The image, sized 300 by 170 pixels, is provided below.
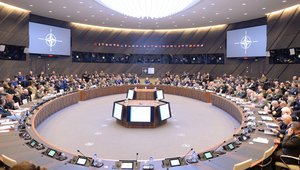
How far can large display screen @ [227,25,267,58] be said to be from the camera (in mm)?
16300

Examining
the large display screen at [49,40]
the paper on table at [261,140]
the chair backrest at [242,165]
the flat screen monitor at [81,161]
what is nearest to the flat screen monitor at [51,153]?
the flat screen monitor at [81,161]

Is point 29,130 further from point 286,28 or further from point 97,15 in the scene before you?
point 286,28

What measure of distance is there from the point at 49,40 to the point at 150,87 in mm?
8205

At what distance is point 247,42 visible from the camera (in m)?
17.4

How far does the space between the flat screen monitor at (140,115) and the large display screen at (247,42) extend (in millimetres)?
11454

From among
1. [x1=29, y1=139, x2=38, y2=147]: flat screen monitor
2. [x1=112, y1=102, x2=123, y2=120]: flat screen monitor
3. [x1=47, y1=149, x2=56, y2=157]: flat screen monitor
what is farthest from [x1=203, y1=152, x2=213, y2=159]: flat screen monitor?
[x1=112, y1=102, x2=123, y2=120]: flat screen monitor

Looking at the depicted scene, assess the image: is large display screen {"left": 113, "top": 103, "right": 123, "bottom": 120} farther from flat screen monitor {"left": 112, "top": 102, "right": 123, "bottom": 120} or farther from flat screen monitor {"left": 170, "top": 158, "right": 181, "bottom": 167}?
flat screen monitor {"left": 170, "top": 158, "right": 181, "bottom": 167}

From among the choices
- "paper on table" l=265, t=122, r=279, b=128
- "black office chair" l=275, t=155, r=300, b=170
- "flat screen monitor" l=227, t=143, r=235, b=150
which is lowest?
"black office chair" l=275, t=155, r=300, b=170

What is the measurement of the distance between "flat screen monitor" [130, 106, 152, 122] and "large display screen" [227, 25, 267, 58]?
1145 centimetres

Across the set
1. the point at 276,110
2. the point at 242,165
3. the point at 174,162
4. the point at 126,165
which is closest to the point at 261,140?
the point at 242,165

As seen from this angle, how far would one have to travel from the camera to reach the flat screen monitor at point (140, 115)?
8125 millimetres

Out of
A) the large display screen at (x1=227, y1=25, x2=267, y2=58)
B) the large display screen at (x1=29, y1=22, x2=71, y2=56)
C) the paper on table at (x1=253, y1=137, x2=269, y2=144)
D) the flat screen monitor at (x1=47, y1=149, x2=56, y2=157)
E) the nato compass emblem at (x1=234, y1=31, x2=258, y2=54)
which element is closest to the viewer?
the flat screen monitor at (x1=47, y1=149, x2=56, y2=157)

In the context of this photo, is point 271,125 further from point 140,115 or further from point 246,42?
point 246,42

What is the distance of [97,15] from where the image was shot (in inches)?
631
